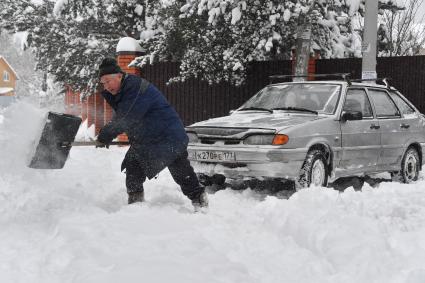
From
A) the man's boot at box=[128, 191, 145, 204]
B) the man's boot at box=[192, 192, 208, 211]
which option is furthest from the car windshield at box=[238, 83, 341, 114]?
the man's boot at box=[128, 191, 145, 204]

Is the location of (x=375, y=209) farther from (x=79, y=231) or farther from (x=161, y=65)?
(x=161, y=65)

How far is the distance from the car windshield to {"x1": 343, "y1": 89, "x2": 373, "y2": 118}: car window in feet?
0.66

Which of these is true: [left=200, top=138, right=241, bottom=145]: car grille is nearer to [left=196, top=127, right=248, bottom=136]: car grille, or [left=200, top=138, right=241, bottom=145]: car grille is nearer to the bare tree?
[left=196, top=127, right=248, bottom=136]: car grille

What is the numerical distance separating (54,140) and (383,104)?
520 cm

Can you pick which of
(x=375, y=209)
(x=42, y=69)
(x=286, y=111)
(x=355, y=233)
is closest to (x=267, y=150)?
(x=286, y=111)

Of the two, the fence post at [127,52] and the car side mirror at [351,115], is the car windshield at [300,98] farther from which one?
the fence post at [127,52]

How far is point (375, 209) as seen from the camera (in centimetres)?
491

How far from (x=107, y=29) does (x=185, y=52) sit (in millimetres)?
4568

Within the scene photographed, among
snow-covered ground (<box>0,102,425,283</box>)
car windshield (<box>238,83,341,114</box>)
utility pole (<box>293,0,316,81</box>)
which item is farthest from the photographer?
utility pole (<box>293,0,316,81</box>)

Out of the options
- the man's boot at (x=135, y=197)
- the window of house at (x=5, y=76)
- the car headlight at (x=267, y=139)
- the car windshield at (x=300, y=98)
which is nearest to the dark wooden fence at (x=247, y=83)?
the car windshield at (x=300, y=98)

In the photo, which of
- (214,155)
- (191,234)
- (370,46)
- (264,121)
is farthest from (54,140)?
(370,46)

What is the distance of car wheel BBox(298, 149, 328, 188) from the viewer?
6.70 metres

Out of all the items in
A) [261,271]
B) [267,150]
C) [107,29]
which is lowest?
[261,271]

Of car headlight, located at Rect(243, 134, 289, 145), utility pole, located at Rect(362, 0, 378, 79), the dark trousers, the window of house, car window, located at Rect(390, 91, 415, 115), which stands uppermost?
the window of house
